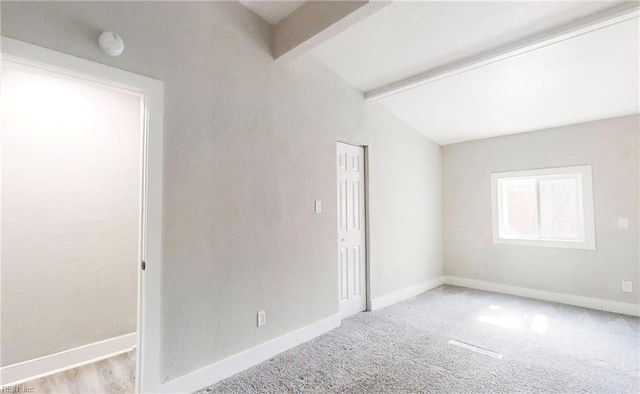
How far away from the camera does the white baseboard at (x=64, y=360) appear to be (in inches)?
89.3

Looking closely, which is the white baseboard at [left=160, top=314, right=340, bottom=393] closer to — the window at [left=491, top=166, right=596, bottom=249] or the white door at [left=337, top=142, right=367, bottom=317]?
the white door at [left=337, top=142, right=367, bottom=317]

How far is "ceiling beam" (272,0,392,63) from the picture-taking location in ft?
6.75

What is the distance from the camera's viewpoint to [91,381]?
2.32 m

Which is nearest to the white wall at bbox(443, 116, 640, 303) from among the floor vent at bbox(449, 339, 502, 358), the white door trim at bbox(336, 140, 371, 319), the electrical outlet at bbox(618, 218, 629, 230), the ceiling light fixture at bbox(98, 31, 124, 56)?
the electrical outlet at bbox(618, 218, 629, 230)

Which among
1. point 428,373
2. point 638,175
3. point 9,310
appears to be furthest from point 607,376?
point 9,310

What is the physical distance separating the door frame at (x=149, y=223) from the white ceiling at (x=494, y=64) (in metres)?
1.72

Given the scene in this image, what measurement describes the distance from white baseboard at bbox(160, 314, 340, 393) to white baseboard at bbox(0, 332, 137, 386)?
3.79ft

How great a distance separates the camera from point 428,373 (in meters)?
2.34

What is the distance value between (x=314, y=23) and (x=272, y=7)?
0.45 metres

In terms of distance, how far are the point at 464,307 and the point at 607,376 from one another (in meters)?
1.62

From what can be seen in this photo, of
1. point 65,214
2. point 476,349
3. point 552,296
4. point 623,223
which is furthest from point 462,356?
point 65,214

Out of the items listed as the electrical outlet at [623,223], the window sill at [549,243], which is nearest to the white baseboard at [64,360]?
the window sill at [549,243]

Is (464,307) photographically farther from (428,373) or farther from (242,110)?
(242,110)

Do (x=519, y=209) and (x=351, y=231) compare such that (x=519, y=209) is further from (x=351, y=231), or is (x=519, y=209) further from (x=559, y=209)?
(x=351, y=231)
